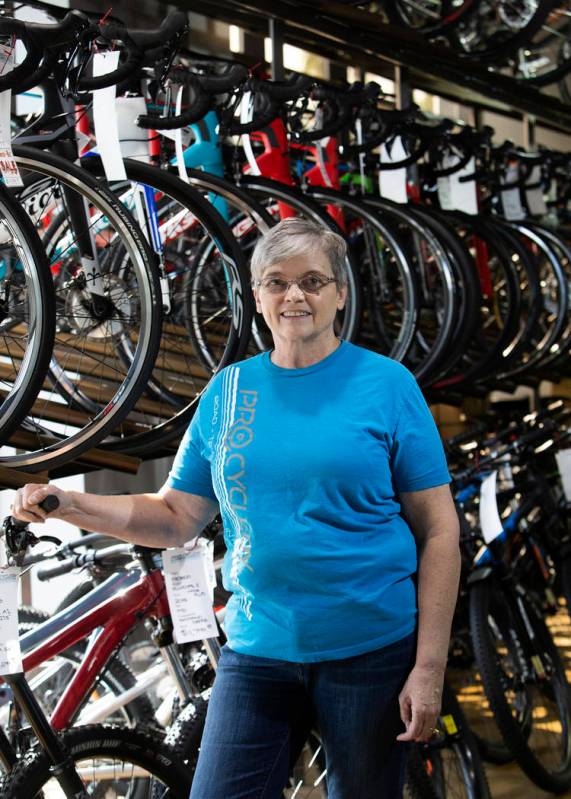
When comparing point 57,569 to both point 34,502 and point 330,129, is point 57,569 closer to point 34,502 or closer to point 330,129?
point 34,502

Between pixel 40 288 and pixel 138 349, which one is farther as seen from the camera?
pixel 138 349

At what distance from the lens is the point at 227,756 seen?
1.82 m

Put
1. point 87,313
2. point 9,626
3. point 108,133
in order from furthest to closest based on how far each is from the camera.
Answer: point 87,313, point 108,133, point 9,626

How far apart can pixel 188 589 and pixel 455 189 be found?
2.49 m

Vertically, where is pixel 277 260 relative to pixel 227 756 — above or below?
above

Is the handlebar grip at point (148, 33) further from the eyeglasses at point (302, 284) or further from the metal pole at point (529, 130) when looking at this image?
the metal pole at point (529, 130)

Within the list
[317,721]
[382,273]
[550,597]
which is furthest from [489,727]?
[317,721]

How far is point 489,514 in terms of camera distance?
3.34m

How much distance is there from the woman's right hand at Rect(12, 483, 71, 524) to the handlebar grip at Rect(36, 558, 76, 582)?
1078 mm

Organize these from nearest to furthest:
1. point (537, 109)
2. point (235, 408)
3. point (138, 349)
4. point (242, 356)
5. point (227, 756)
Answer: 1. point (227, 756)
2. point (235, 408)
3. point (138, 349)
4. point (242, 356)
5. point (537, 109)

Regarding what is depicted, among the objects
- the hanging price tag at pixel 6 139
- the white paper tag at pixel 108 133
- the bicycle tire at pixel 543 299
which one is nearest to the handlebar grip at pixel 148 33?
the white paper tag at pixel 108 133

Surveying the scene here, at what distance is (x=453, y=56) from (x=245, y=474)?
324 cm

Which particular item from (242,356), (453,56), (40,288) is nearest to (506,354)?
(453,56)

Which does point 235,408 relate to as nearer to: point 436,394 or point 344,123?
point 344,123
